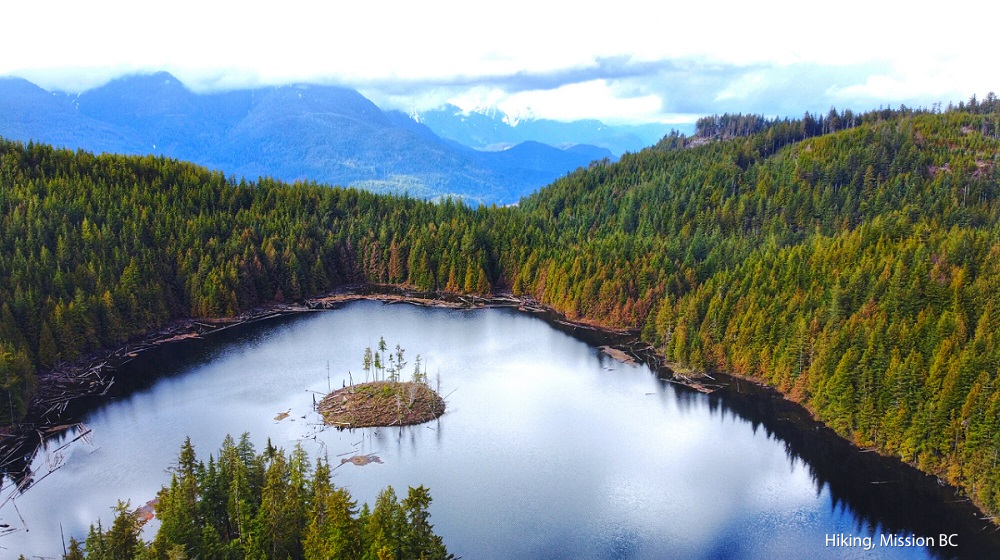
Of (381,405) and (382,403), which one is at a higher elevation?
(382,403)

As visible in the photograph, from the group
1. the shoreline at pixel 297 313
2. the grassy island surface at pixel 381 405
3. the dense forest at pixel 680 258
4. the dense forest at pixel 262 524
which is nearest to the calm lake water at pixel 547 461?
the shoreline at pixel 297 313

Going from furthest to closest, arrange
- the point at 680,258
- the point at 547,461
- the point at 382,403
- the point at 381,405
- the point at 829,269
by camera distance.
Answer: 1. the point at 680,258
2. the point at 829,269
3. the point at 382,403
4. the point at 381,405
5. the point at 547,461

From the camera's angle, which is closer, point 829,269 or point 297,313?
point 829,269

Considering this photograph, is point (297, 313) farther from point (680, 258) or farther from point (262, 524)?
point (262, 524)

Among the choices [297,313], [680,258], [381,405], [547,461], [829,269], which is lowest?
[547,461]

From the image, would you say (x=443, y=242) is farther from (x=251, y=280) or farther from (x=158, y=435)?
(x=158, y=435)

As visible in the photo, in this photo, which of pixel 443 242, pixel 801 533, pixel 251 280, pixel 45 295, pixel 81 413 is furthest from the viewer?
pixel 443 242

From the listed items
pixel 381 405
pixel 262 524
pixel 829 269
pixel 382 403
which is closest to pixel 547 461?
pixel 381 405

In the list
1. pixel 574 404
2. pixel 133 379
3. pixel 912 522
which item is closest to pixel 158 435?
pixel 133 379
